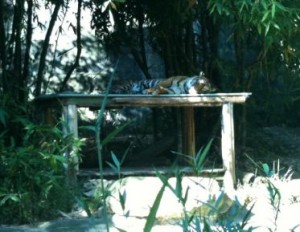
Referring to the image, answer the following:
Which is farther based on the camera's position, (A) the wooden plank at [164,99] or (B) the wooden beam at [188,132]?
(B) the wooden beam at [188,132]

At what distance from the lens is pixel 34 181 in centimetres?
550

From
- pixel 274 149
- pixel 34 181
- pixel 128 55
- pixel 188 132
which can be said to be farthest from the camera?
pixel 128 55

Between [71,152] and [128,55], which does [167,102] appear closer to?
[71,152]

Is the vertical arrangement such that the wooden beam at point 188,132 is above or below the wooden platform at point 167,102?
below

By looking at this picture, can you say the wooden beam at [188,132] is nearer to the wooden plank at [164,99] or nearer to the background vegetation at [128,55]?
the background vegetation at [128,55]

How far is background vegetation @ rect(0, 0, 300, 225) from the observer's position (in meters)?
5.59

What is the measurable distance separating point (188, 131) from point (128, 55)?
302 centimetres

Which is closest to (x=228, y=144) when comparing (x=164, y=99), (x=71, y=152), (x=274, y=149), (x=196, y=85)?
(x=196, y=85)

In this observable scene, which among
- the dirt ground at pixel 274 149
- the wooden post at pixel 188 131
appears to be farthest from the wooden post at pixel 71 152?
the dirt ground at pixel 274 149

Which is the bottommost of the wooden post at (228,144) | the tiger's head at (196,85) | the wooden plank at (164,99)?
the wooden post at (228,144)

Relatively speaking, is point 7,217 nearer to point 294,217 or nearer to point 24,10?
point 294,217

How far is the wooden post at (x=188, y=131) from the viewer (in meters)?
7.33

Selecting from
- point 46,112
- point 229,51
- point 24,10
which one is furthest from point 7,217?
point 229,51

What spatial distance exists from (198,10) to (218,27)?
927 mm
